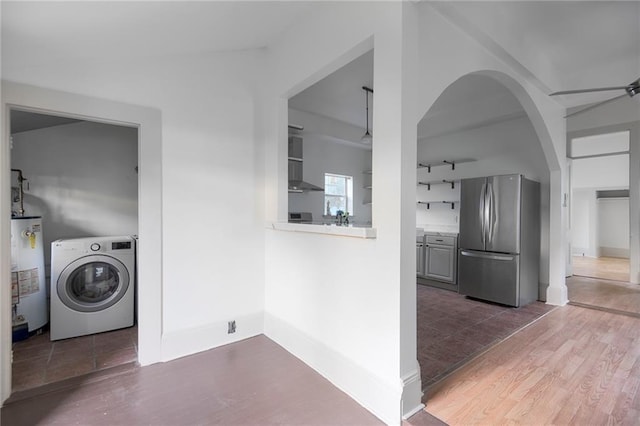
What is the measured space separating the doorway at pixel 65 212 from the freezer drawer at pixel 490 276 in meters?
4.35

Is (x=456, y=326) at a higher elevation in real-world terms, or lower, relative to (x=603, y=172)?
lower

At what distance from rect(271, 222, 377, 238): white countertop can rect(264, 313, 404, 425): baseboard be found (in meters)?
0.90

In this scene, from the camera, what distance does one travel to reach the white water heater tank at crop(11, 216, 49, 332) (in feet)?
9.20

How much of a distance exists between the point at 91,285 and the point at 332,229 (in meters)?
2.76

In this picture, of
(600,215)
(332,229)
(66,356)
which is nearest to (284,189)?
(332,229)

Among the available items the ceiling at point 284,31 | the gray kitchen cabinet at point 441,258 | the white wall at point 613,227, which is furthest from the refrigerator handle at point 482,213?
the white wall at point 613,227

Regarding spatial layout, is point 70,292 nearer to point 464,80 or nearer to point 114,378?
point 114,378

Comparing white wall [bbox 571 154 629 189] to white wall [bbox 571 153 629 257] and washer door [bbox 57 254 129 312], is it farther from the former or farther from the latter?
washer door [bbox 57 254 129 312]

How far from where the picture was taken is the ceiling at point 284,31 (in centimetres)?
166

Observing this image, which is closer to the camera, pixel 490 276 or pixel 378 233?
pixel 378 233

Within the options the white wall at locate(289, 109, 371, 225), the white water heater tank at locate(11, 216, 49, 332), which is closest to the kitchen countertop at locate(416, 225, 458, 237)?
the white wall at locate(289, 109, 371, 225)

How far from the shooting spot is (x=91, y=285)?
122 inches

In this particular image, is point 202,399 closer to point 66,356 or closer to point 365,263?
point 365,263

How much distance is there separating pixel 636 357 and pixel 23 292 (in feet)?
18.9
